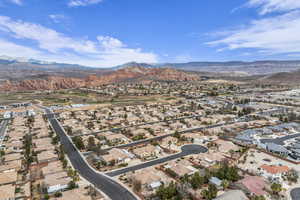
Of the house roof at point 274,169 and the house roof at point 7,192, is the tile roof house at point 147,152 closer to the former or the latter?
the house roof at point 274,169

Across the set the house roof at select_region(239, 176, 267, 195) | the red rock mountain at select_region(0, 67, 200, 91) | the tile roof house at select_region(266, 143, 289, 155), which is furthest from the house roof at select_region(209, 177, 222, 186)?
the red rock mountain at select_region(0, 67, 200, 91)

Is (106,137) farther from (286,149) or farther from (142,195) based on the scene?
(286,149)

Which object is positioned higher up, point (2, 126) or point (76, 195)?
point (76, 195)

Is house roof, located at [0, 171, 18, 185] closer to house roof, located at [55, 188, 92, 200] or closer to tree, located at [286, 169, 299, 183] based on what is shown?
house roof, located at [55, 188, 92, 200]

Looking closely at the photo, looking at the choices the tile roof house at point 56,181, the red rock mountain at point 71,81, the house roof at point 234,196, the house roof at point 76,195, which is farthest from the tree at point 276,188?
the red rock mountain at point 71,81

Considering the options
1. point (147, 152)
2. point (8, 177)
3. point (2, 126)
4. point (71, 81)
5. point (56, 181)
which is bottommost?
point (2, 126)

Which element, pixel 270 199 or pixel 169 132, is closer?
pixel 270 199

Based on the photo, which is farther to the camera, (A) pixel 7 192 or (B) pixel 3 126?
(B) pixel 3 126

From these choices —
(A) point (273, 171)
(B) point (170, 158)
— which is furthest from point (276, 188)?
(B) point (170, 158)

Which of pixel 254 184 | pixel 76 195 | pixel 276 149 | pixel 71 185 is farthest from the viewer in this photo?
pixel 276 149

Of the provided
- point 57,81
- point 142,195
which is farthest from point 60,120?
point 57,81

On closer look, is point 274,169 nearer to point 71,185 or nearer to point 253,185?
point 253,185
